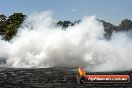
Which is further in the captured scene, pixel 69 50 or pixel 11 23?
pixel 11 23

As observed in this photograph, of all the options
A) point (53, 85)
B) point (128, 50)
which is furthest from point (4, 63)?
point (53, 85)

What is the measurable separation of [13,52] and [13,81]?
4275cm

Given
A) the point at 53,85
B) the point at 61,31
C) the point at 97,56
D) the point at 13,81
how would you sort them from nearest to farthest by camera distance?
the point at 53,85 < the point at 13,81 < the point at 97,56 < the point at 61,31

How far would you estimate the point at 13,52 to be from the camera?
106938mm

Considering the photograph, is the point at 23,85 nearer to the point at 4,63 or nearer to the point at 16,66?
the point at 16,66

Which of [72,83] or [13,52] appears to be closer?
[72,83]

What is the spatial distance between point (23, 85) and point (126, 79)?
13.6 meters

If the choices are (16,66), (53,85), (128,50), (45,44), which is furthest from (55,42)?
(53,85)

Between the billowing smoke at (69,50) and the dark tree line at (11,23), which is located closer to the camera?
the billowing smoke at (69,50)

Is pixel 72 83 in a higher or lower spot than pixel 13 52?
lower

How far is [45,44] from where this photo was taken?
102 m

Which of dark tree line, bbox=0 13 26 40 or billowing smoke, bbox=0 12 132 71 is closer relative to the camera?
billowing smoke, bbox=0 12 132 71

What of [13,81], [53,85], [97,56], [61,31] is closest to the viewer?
[53,85]

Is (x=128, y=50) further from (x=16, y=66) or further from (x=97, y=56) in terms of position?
(x=16, y=66)
